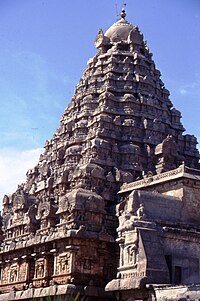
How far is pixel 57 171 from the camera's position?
47594 millimetres

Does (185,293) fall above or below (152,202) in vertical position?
below

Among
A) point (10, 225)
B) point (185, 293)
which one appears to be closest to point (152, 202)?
point (185, 293)

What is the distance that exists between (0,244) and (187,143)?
56.8 ft

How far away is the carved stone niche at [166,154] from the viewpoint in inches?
1752

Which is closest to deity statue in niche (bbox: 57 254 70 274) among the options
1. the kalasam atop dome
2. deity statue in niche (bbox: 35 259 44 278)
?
deity statue in niche (bbox: 35 259 44 278)

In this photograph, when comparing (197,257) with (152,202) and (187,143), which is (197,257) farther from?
(187,143)

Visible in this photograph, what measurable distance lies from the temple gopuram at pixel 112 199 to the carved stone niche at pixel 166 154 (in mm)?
81

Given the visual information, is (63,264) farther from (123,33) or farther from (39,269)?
(123,33)

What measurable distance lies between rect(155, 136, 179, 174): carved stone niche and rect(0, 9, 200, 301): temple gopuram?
81 millimetres

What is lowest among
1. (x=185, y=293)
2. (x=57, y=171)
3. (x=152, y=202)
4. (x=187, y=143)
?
(x=185, y=293)

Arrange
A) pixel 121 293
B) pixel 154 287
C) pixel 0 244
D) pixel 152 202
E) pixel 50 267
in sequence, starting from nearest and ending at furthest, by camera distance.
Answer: pixel 154 287 → pixel 121 293 → pixel 152 202 → pixel 50 267 → pixel 0 244

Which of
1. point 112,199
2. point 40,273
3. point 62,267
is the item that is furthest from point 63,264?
point 112,199

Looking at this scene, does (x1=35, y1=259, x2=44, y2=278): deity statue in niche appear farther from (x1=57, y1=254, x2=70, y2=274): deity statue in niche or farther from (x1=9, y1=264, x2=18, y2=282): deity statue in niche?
(x1=9, y1=264, x2=18, y2=282): deity statue in niche

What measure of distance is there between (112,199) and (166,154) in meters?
5.78
